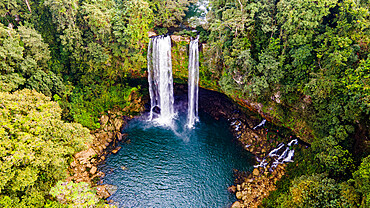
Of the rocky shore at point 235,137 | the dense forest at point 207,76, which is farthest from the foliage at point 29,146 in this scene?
the rocky shore at point 235,137

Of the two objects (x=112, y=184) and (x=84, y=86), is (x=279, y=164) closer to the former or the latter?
(x=112, y=184)

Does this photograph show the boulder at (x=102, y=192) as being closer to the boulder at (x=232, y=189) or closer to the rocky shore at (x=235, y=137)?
the rocky shore at (x=235, y=137)

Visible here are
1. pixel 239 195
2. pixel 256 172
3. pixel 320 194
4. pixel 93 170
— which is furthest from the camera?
pixel 93 170

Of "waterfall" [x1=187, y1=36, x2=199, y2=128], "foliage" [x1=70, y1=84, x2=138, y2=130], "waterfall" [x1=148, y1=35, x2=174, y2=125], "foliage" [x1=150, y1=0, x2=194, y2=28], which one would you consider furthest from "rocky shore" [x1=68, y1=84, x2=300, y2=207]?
"foliage" [x1=150, y1=0, x2=194, y2=28]

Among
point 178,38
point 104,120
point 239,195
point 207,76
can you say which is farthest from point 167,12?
point 239,195

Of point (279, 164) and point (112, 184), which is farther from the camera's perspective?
point (279, 164)

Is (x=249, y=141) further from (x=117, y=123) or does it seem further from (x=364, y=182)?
(x=117, y=123)

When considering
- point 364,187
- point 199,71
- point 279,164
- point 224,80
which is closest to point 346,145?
point 364,187

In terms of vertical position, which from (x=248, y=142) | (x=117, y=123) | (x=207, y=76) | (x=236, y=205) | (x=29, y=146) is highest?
(x=207, y=76)

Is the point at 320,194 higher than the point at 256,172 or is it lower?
higher
